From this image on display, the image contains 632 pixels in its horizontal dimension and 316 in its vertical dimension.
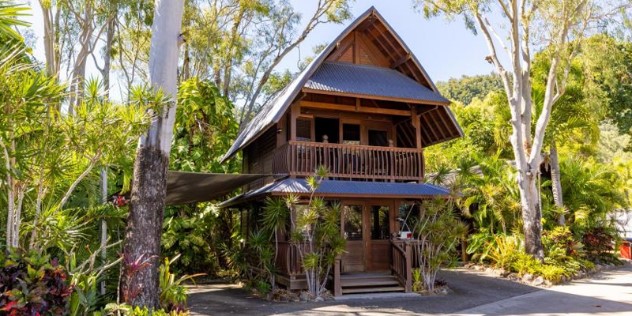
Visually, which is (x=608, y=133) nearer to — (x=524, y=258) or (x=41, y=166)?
(x=524, y=258)

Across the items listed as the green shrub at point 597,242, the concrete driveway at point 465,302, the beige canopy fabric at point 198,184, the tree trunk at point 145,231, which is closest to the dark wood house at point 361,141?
the beige canopy fabric at point 198,184

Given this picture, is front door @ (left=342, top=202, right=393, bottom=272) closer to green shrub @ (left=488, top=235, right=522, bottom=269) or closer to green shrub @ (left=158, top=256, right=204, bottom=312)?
green shrub @ (left=488, top=235, right=522, bottom=269)

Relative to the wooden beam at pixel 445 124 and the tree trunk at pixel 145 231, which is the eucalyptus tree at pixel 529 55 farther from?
the tree trunk at pixel 145 231

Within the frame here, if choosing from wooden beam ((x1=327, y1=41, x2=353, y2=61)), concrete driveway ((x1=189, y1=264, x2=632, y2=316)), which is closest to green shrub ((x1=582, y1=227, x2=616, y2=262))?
concrete driveway ((x1=189, y1=264, x2=632, y2=316))

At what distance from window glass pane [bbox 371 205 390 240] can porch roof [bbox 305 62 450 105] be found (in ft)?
10.9

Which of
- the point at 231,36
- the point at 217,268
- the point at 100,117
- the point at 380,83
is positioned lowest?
the point at 217,268

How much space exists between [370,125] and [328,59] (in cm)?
252

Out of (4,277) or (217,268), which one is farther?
(217,268)

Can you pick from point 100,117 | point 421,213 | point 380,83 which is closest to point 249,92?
point 380,83

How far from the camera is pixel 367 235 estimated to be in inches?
553

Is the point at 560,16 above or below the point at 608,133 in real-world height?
below

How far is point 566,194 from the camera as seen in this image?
1950 cm

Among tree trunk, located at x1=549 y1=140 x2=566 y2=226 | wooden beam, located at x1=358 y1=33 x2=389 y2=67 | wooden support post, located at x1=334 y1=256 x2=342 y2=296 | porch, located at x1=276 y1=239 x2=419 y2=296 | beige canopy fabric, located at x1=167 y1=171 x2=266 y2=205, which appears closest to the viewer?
beige canopy fabric, located at x1=167 y1=171 x2=266 y2=205

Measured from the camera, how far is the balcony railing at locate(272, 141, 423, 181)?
12781 millimetres
